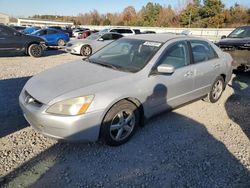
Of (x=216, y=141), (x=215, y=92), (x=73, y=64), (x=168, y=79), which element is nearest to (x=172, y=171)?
(x=216, y=141)

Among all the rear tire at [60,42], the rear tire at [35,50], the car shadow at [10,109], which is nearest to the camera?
the car shadow at [10,109]

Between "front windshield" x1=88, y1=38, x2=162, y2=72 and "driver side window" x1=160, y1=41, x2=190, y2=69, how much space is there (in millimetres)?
210

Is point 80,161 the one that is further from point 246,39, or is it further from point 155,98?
point 246,39

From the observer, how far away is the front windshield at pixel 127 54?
4195mm

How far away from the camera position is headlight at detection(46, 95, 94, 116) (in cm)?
328

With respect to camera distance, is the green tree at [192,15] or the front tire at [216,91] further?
the green tree at [192,15]

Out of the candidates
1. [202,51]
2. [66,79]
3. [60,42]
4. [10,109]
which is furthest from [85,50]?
[66,79]

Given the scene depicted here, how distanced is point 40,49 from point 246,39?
938 cm

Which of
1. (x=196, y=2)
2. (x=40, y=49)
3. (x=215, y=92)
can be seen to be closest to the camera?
(x=215, y=92)

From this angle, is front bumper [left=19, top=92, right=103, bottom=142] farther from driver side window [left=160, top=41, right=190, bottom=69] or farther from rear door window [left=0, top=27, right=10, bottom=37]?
rear door window [left=0, top=27, right=10, bottom=37]

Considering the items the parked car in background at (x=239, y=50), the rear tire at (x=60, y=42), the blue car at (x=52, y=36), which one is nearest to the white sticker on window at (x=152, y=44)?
the parked car in background at (x=239, y=50)

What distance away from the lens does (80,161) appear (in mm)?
3449

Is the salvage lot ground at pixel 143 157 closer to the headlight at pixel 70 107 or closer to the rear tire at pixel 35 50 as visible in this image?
the headlight at pixel 70 107

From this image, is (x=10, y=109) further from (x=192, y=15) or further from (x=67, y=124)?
(x=192, y=15)
